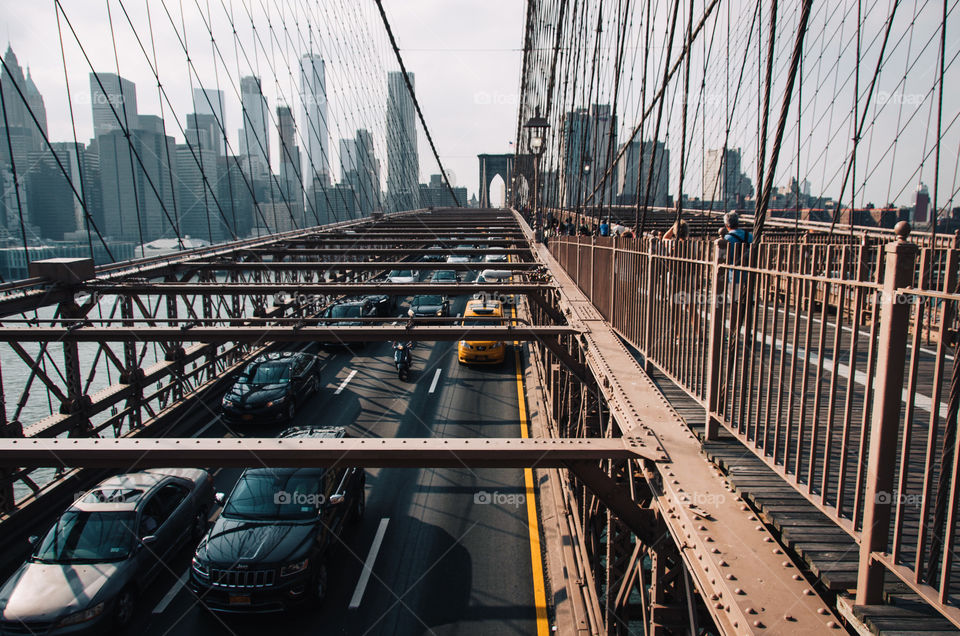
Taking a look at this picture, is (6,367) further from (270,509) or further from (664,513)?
(664,513)

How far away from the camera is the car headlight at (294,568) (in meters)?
7.98

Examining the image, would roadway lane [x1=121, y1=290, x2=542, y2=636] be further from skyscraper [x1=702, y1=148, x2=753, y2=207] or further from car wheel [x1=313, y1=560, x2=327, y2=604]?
skyscraper [x1=702, y1=148, x2=753, y2=207]

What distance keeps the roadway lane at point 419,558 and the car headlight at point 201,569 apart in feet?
2.40

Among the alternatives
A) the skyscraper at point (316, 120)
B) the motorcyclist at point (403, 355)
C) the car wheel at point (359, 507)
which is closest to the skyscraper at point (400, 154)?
→ the skyscraper at point (316, 120)

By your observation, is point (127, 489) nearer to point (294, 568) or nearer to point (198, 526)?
point (198, 526)

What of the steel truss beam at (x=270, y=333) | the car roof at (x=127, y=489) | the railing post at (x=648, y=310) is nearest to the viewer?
the railing post at (x=648, y=310)

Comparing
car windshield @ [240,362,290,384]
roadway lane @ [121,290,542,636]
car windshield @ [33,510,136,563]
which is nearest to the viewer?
car windshield @ [33,510,136,563]

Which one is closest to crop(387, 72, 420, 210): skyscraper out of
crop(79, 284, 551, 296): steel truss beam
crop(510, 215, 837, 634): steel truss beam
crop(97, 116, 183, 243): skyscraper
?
crop(97, 116, 183, 243): skyscraper

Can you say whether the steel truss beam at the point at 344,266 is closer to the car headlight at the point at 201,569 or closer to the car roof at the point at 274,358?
the car roof at the point at 274,358

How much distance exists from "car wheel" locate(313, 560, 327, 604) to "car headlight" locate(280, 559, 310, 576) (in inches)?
10.6

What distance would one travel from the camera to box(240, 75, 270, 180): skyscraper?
23.6 meters

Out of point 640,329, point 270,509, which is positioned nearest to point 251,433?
point 270,509

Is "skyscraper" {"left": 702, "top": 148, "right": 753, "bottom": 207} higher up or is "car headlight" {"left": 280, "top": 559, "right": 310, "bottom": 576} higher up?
"skyscraper" {"left": 702, "top": 148, "right": 753, "bottom": 207}

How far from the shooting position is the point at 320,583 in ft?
A: 27.6
